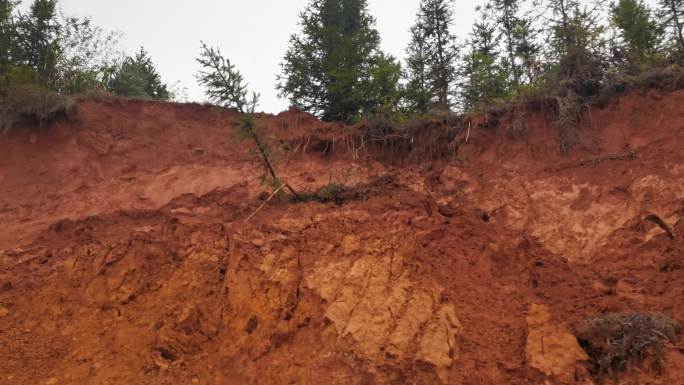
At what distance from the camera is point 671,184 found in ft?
30.9

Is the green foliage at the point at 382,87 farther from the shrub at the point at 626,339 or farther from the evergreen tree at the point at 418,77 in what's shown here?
the shrub at the point at 626,339

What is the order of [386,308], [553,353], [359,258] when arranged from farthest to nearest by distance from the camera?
[359,258], [386,308], [553,353]

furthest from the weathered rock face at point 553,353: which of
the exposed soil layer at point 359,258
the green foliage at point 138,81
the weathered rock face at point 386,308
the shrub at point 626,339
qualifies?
the green foliage at point 138,81

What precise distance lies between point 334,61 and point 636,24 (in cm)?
861

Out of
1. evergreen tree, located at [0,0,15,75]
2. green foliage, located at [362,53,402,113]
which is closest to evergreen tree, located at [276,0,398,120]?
green foliage, located at [362,53,402,113]

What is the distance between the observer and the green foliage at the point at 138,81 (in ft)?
64.2

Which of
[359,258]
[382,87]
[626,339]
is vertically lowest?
[626,339]

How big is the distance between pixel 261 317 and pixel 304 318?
66cm

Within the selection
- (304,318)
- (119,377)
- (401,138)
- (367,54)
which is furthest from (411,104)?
(119,377)

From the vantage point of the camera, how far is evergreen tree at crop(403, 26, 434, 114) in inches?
683

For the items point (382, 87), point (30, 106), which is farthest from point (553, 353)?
point (30, 106)

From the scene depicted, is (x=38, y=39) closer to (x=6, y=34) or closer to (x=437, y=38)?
(x=6, y=34)

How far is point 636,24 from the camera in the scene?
57.3 feet

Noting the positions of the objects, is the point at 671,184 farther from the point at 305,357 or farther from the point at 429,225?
the point at 305,357
